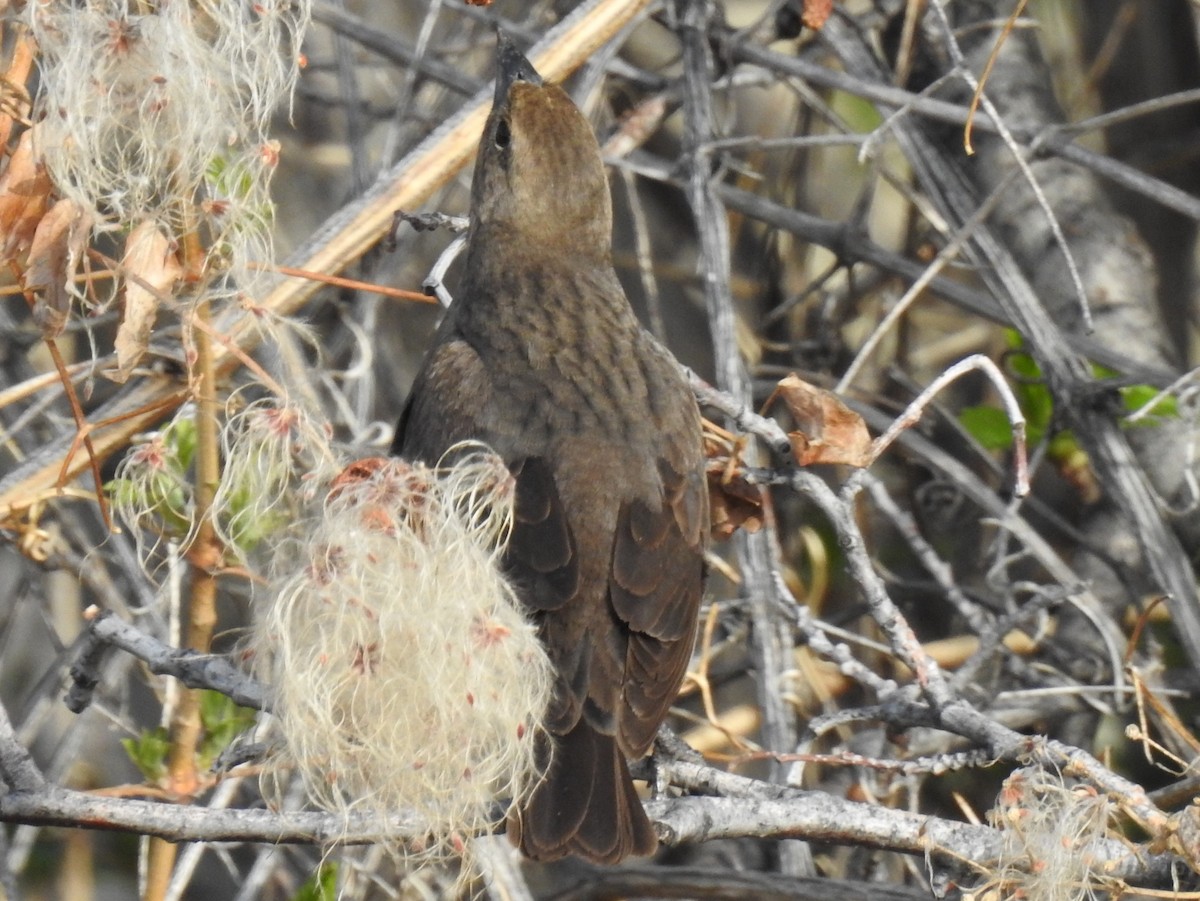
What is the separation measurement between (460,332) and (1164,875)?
2099 mm

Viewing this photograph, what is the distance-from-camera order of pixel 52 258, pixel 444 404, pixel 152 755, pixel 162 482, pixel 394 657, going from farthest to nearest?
pixel 444 404 < pixel 152 755 < pixel 162 482 < pixel 52 258 < pixel 394 657

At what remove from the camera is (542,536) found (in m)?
3.16

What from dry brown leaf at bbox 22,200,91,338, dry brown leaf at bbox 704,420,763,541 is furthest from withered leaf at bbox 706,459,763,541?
dry brown leaf at bbox 22,200,91,338

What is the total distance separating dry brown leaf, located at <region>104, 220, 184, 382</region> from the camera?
2.37 m

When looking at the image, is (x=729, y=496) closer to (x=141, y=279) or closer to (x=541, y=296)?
(x=541, y=296)

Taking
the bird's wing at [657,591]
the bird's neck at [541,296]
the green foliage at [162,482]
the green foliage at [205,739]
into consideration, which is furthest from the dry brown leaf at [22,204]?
the bird's neck at [541,296]

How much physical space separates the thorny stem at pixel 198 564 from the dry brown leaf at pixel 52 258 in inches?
7.0

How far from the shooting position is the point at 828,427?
272cm

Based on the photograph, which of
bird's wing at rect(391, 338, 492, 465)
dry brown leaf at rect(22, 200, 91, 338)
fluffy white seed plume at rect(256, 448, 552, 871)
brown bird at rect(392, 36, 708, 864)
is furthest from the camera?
bird's wing at rect(391, 338, 492, 465)

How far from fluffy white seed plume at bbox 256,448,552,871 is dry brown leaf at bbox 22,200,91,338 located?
50 cm

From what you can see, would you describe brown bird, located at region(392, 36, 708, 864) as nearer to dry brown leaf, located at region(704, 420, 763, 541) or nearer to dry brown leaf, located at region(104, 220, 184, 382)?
dry brown leaf, located at region(704, 420, 763, 541)

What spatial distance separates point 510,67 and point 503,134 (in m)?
0.21

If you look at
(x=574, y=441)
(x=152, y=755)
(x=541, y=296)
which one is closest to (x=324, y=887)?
(x=152, y=755)

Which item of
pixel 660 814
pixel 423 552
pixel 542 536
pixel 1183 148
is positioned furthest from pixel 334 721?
pixel 1183 148
